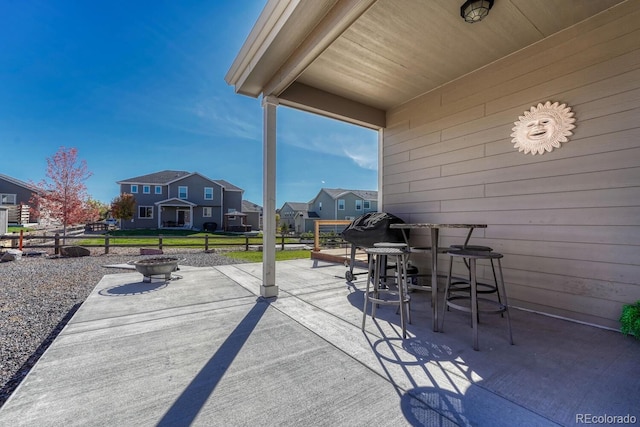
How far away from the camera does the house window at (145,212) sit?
22.9m

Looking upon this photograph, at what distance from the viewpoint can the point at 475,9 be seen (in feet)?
7.70

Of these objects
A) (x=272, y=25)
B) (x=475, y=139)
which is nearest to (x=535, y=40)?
(x=475, y=139)

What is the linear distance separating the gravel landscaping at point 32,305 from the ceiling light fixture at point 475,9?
457 centimetres

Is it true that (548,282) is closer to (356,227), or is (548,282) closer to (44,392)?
(356,227)

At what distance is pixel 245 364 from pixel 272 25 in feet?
10.1

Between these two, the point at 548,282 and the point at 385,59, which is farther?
the point at 385,59

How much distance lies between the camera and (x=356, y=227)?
13.4ft

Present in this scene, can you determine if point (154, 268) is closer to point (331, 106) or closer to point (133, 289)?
point (133, 289)

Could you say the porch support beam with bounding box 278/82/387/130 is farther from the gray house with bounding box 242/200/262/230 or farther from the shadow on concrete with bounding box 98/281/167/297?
the gray house with bounding box 242/200/262/230

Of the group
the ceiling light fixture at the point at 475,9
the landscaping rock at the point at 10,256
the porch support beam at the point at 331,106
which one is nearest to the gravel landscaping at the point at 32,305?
the landscaping rock at the point at 10,256

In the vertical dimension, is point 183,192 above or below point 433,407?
above

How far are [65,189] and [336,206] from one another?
19.5 metres

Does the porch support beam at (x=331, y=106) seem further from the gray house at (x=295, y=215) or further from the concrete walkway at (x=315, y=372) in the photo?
the gray house at (x=295, y=215)

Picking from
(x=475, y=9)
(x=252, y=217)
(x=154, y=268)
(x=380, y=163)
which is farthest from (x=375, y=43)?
(x=252, y=217)
